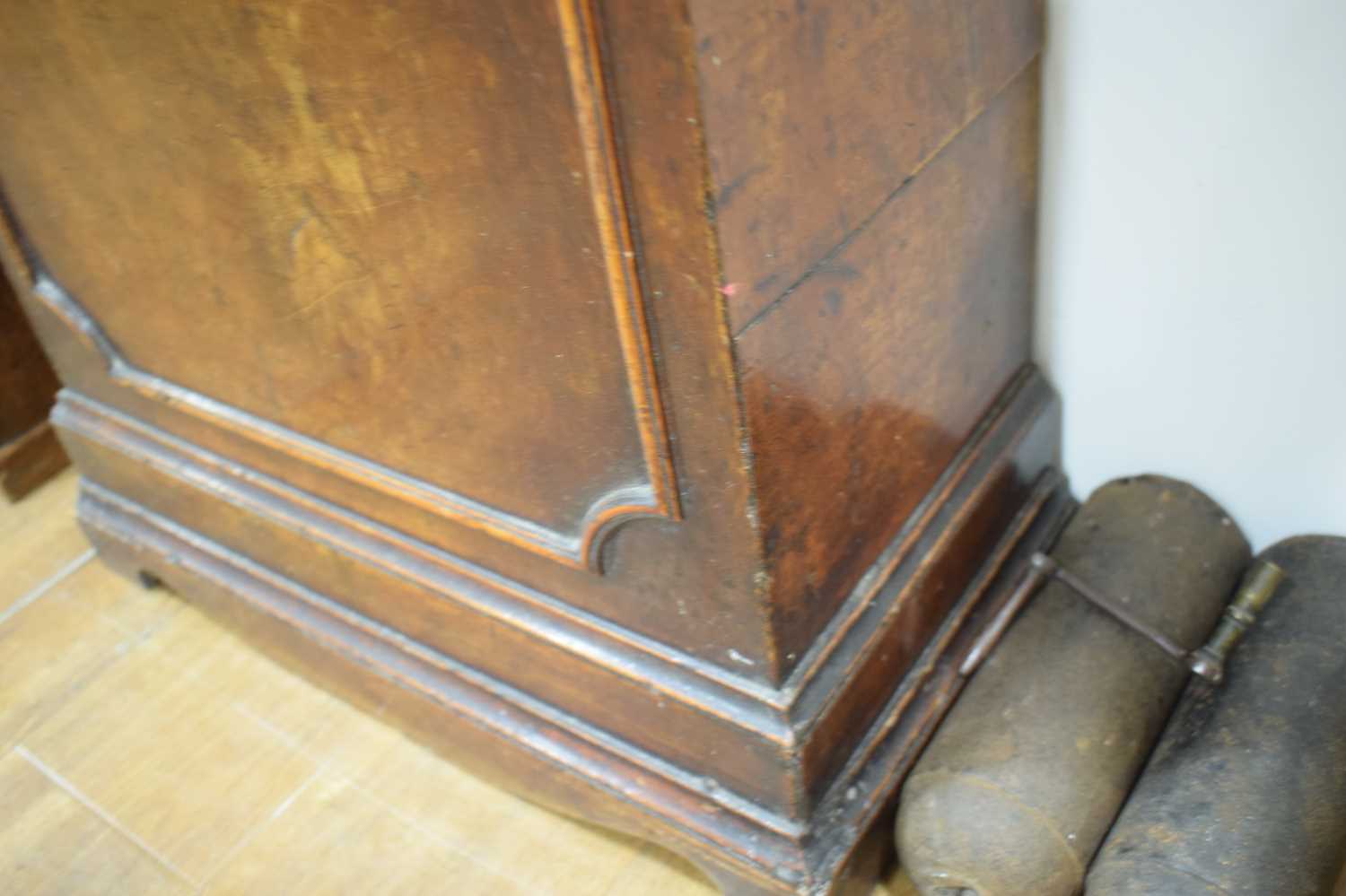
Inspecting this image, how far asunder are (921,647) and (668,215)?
0.73m

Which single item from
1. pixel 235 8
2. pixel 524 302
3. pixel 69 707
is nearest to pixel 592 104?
pixel 524 302

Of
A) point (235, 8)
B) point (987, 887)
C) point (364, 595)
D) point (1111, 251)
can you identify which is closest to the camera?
point (235, 8)

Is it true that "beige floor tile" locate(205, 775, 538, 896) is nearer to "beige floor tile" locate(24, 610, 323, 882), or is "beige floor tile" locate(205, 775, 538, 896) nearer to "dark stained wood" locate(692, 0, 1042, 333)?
"beige floor tile" locate(24, 610, 323, 882)

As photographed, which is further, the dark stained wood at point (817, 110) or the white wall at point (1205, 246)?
the white wall at point (1205, 246)

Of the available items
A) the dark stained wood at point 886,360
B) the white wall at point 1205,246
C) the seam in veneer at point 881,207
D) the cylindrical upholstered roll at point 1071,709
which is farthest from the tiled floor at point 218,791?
the seam in veneer at point 881,207

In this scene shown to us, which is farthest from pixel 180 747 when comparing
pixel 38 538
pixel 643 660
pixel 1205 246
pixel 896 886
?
pixel 1205 246

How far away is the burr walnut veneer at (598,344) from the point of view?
0.93 meters

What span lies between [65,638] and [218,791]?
49 cm

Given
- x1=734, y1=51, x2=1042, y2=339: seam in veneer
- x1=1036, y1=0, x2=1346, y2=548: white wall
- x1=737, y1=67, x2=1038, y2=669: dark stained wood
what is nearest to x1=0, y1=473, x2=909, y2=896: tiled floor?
x1=737, y1=67, x2=1038, y2=669: dark stained wood

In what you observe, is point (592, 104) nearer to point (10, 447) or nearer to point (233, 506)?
point (233, 506)

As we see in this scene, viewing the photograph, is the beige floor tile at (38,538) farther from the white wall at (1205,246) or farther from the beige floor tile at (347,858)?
the white wall at (1205,246)

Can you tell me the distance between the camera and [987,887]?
1216 mm

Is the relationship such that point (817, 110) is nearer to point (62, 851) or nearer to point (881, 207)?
point (881, 207)

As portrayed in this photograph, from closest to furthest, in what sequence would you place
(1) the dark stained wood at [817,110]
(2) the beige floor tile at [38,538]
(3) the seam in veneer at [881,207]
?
1. (1) the dark stained wood at [817,110]
2. (3) the seam in veneer at [881,207]
3. (2) the beige floor tile at [38,538]
